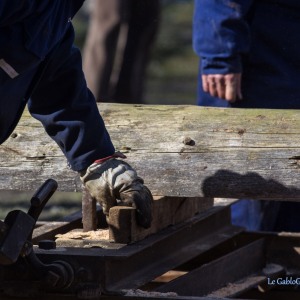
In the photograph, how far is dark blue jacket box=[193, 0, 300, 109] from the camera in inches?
221

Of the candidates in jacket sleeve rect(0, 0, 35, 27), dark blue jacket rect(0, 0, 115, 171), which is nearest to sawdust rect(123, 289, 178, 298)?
dark blue jacket rect(0, 0, 115, 171)

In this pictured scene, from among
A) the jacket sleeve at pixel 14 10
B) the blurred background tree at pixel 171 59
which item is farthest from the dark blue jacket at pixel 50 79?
the blurred background tree at pixel 171 59

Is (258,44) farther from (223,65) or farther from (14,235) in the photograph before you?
(14,235)

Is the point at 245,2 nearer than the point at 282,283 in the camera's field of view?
No

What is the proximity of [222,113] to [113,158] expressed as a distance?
583mm

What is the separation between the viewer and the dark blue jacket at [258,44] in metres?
5.62

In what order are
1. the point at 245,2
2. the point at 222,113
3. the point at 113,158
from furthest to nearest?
the point at 245,2, the point at 222,113, the point at 113,158

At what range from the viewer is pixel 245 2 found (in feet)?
18.4

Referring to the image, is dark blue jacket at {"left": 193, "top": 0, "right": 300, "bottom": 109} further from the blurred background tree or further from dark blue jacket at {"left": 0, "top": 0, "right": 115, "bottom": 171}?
the blurred background tree

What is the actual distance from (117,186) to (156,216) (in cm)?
27

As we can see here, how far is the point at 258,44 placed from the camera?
5730mm

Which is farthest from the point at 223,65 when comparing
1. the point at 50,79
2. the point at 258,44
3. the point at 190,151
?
the point at 50,79

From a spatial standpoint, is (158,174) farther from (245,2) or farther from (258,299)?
(245,2)

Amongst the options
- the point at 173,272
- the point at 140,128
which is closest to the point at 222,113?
the point at 140,128
